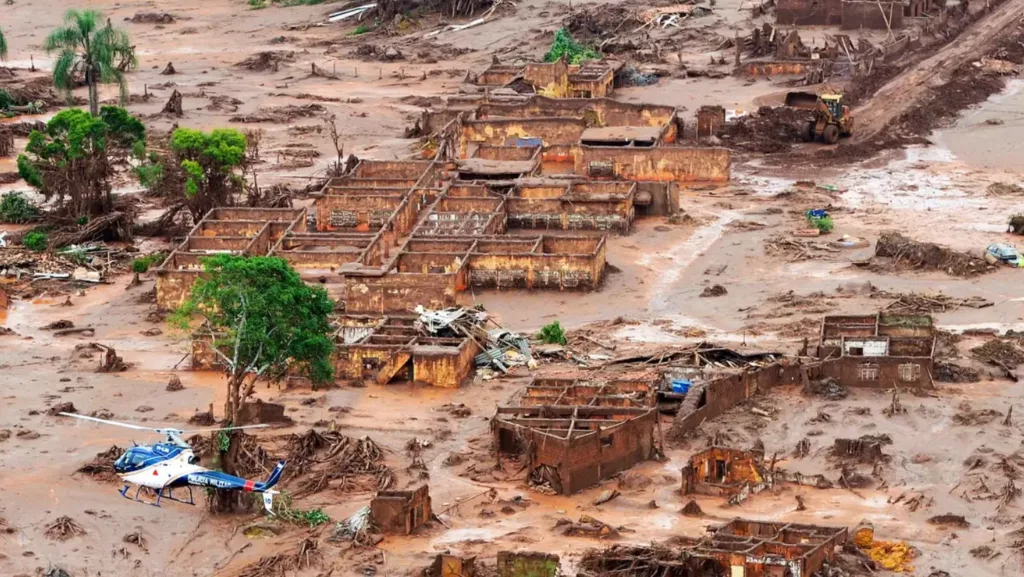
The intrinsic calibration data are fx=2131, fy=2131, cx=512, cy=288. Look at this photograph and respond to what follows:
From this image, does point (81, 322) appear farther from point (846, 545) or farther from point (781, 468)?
point (846, 545)

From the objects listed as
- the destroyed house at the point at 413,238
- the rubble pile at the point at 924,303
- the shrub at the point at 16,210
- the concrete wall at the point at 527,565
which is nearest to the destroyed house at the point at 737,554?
the concrete wall at the point at 527,565

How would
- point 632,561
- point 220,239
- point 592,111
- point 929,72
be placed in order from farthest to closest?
1. point 929,72
2. point 592,111
3. point 220,239
4. point 632,561

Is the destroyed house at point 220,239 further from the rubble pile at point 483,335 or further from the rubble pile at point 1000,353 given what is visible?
the rubble pile at point 1000,353

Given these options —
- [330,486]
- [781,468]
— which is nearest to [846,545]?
[781,468]

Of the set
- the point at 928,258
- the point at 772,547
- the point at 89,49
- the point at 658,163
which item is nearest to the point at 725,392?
the point at 772,547

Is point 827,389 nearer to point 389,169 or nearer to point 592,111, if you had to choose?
point 389,169
